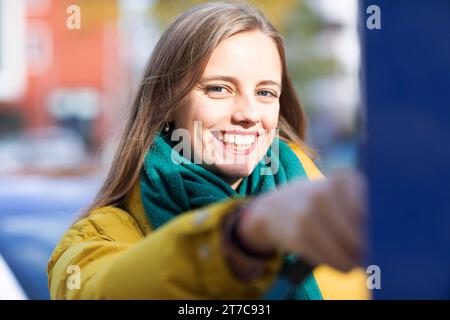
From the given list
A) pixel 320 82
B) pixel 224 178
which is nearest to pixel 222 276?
pixel 224 178

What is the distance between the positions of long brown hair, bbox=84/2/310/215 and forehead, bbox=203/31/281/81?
1 centimetres

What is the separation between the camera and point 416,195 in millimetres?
714

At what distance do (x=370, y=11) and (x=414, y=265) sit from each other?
271 millimetres

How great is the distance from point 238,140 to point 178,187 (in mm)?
137

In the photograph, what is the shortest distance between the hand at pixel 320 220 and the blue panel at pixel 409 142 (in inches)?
0.7

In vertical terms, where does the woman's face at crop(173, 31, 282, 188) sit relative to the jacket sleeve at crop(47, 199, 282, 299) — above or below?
above

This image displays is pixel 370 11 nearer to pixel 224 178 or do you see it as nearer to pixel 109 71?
pixel 224 178

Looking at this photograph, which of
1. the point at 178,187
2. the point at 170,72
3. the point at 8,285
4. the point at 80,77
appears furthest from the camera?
the point at 80,77

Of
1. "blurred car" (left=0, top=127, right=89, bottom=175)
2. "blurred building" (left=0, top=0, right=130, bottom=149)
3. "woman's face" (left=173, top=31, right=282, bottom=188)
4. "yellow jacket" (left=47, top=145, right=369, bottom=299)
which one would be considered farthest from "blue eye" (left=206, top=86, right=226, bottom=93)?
"blurred building" (left=0, top=0, right=130, bottom=149)

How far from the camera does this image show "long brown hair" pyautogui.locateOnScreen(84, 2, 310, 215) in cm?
137

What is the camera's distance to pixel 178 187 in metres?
1.30

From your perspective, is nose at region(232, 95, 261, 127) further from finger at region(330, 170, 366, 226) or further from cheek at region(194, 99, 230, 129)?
finger at region(330, 170, 366, 226)

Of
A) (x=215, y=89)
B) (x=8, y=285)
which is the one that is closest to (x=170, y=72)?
(x=215, y=89)

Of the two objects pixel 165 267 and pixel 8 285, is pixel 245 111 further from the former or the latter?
pixel 8 285
